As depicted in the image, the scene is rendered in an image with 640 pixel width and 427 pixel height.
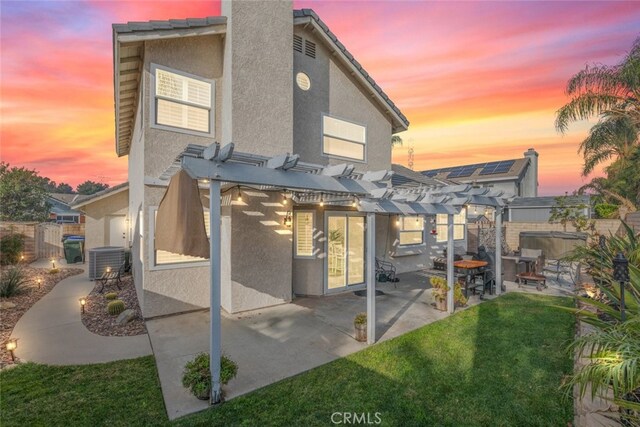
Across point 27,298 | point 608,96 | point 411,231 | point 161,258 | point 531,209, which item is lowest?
point 27,298

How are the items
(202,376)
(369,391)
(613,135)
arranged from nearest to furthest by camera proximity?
1. (202,376)
2. (369,391)
3. (613,135)

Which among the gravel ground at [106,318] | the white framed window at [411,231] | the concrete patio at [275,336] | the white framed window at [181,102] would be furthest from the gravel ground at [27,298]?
the white framed window at [411,231]

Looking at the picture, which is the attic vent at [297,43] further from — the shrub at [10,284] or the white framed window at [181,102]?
the shrub at [10,284]

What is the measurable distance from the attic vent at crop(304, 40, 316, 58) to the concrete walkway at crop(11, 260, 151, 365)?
10087 mm

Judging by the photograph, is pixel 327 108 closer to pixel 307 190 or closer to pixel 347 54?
pixel 347 54

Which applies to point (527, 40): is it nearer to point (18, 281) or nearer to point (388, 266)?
point (388, 266)

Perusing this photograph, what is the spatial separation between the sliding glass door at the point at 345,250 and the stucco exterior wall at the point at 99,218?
14.3 meters

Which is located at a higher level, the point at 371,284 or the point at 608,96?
the point at 608,96

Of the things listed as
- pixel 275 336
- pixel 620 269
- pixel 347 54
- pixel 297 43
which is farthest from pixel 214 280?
pixel 347 54

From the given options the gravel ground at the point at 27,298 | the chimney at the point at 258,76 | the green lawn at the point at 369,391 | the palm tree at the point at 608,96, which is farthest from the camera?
the palm tree at the point at 608,96

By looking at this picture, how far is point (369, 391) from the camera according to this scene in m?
4.63

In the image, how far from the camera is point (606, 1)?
30.7ft

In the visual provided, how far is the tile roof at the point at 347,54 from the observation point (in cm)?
969

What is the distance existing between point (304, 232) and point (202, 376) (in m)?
6.17
